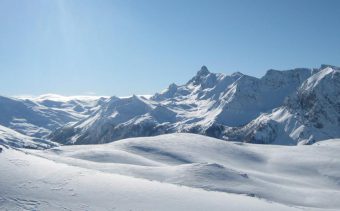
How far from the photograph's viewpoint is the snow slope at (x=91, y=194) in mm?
33969

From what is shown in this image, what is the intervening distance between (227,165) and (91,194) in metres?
63.3

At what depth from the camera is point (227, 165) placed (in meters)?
97.5

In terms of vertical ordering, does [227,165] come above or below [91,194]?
above

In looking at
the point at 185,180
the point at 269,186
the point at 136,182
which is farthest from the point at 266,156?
the point at 136,182

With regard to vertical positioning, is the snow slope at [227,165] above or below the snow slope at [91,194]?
above

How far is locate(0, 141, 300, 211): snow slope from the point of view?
33969mm

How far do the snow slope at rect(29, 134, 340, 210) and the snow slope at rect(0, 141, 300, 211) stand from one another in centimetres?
1820

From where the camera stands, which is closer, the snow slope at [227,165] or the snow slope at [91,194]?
the snow slope at [91,194]

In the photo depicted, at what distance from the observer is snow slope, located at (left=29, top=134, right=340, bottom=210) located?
63625 mm

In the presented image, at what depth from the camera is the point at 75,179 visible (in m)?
40.6

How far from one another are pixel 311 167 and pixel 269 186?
31.8m

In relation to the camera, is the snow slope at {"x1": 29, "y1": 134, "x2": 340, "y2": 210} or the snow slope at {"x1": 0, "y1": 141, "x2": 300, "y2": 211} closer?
the snow slope at {"x1": 0, "y1": 141, "x2": 300, "y2": 211}

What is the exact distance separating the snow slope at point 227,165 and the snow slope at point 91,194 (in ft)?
59.7

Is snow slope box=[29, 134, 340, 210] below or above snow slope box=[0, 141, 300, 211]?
above
